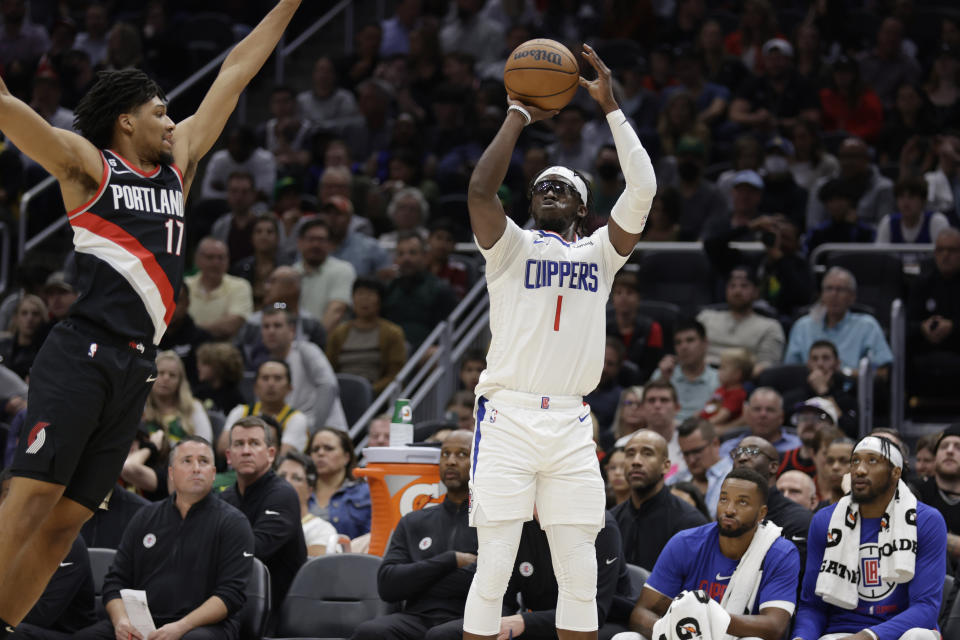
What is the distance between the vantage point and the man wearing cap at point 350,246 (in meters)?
13.4

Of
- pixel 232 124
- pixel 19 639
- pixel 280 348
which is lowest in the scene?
pixel 19 639

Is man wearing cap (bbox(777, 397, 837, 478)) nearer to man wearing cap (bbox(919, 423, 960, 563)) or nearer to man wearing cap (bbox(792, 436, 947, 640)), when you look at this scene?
man wearing cap (bbox(919, 423, 960, 563))

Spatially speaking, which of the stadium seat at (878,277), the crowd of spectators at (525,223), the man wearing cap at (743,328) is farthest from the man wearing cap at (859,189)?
the man wearing cap at (743,328)

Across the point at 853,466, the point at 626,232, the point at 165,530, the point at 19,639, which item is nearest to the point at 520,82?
the point at 626,232

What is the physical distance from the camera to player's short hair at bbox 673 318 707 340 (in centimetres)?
1112

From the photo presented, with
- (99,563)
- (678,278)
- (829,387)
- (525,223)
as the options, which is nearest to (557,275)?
(99,563)

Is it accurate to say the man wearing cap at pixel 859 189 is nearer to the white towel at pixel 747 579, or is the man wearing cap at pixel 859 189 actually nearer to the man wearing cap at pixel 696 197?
the man wearing cap at pixel 696 197

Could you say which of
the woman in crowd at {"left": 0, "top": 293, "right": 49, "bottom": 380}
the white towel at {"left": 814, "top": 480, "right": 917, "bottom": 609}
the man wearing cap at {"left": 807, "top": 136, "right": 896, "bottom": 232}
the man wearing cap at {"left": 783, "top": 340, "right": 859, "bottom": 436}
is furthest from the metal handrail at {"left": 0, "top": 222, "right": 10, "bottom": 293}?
the white towel at {"left": 814, "top": 480, "right": 917, "bottom": 609}

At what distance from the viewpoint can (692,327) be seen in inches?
438

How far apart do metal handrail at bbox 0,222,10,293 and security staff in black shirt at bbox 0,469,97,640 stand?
5652 mm

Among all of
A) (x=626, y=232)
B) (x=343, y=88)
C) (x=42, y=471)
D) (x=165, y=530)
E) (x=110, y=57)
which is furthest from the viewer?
(x=343, y=88)

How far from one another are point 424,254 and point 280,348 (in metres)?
2.21

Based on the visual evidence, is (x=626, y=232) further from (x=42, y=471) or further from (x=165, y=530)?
(x=165, y=530)

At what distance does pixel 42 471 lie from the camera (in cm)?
440
